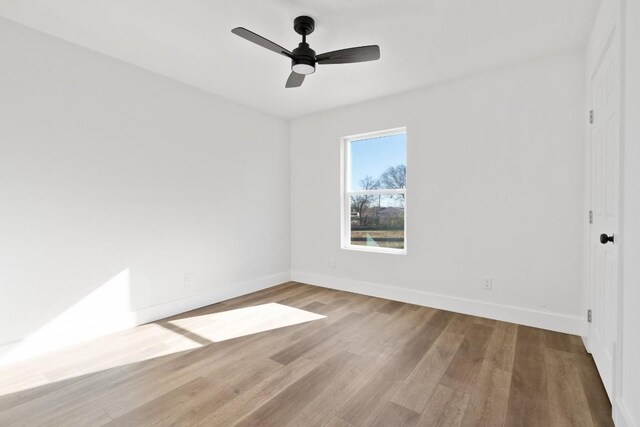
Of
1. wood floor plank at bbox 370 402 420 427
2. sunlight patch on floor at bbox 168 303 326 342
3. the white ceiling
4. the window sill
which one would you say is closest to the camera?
wood floor plank at bbox 370 402 420 427

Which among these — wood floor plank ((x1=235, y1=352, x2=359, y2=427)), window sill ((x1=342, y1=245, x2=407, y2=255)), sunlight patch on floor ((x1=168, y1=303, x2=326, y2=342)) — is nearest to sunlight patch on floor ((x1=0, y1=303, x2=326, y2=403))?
sunlight patch on floor ((x1=168, y1=303, x2=326, y2=342))

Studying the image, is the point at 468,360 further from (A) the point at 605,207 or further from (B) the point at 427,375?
(A) the point at 605,207

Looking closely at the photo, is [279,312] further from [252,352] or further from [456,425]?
[456,425]

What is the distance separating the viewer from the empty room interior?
5.76 feet

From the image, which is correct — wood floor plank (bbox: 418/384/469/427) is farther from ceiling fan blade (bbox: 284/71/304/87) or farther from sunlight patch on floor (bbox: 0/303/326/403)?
ceiling fan blade (bbox: 284/71/304/87)

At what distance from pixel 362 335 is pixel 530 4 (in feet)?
9.31

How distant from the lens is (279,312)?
3271 mm

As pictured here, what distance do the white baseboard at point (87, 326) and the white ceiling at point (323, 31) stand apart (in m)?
2.40

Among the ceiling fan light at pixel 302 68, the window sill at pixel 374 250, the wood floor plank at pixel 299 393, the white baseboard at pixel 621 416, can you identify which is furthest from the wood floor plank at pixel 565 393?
the ceiling fan light at pixel 302 68

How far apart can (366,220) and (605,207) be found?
8.13 ft

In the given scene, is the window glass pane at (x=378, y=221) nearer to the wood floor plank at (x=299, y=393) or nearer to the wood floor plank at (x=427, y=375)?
the wood floor plank at (x=427, y=375)

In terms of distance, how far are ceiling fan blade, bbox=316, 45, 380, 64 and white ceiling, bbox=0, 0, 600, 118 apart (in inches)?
10.3

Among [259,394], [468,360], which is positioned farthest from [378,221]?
[259,394]

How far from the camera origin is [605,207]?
6.38ft
